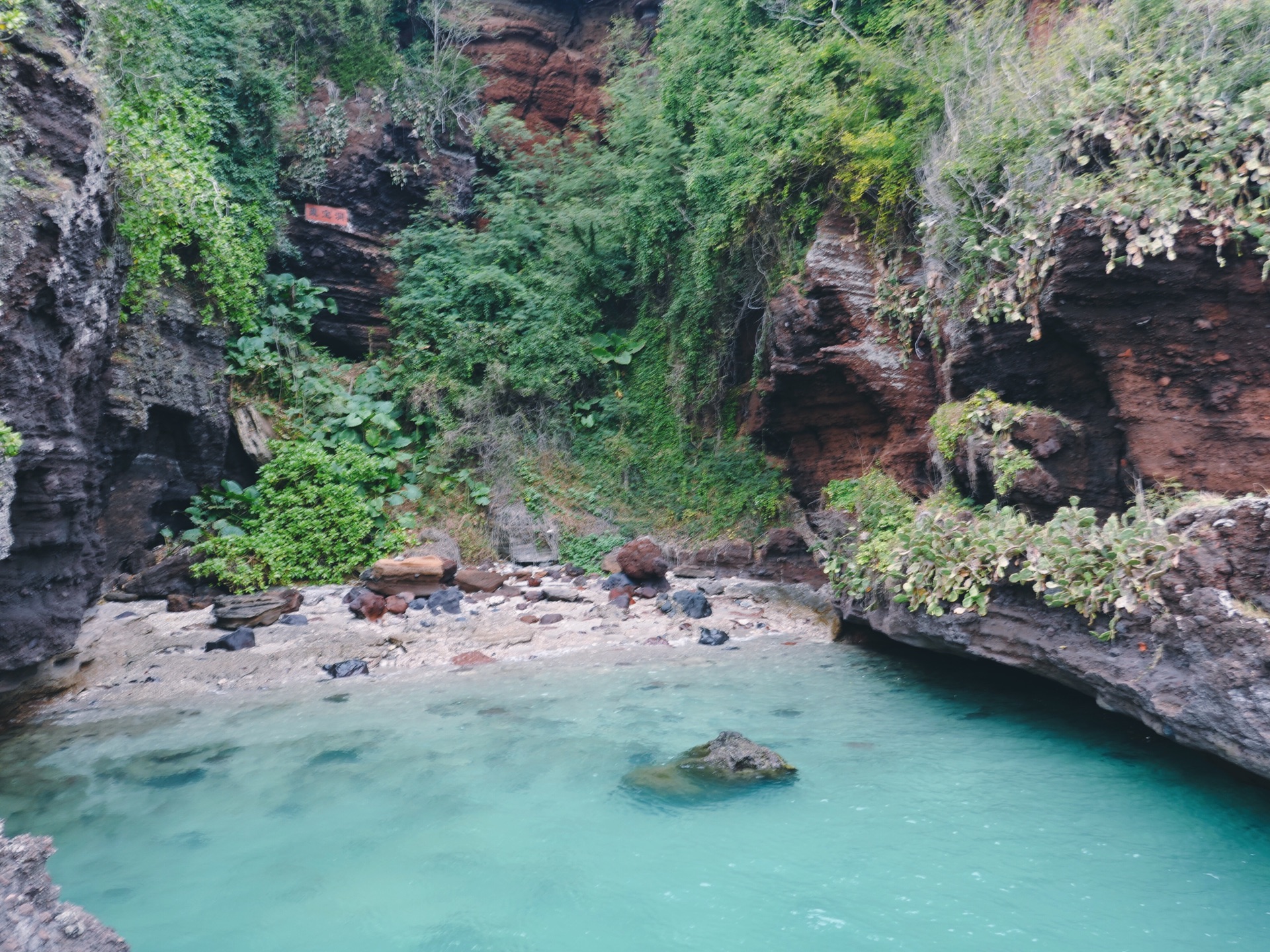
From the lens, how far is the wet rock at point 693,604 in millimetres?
10602

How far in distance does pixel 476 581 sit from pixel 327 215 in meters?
8.75

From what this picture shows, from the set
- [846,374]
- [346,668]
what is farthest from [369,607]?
[846,374]

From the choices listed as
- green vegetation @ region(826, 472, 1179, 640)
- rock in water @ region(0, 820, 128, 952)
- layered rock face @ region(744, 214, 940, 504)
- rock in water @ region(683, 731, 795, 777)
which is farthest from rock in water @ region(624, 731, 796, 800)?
layered rock face @ region(744, 214, 940, 504)

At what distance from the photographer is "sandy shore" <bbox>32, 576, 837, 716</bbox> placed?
7.98m

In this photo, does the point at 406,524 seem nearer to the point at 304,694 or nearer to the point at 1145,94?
the point at 304,694

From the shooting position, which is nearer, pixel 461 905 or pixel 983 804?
pixel 461 905

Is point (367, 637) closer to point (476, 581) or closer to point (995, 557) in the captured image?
point (476, 581)

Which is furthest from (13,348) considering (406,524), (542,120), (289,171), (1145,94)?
(542,120)

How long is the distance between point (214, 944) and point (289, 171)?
1468cm

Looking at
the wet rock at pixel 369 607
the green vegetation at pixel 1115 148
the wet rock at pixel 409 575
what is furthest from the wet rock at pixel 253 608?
the green vegetation at pixel 1115 148

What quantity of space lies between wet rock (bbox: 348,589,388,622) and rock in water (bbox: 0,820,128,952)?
699 centimetres

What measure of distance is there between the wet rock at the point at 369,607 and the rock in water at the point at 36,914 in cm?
699

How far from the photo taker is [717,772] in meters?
5.63

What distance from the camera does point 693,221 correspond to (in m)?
14.4
